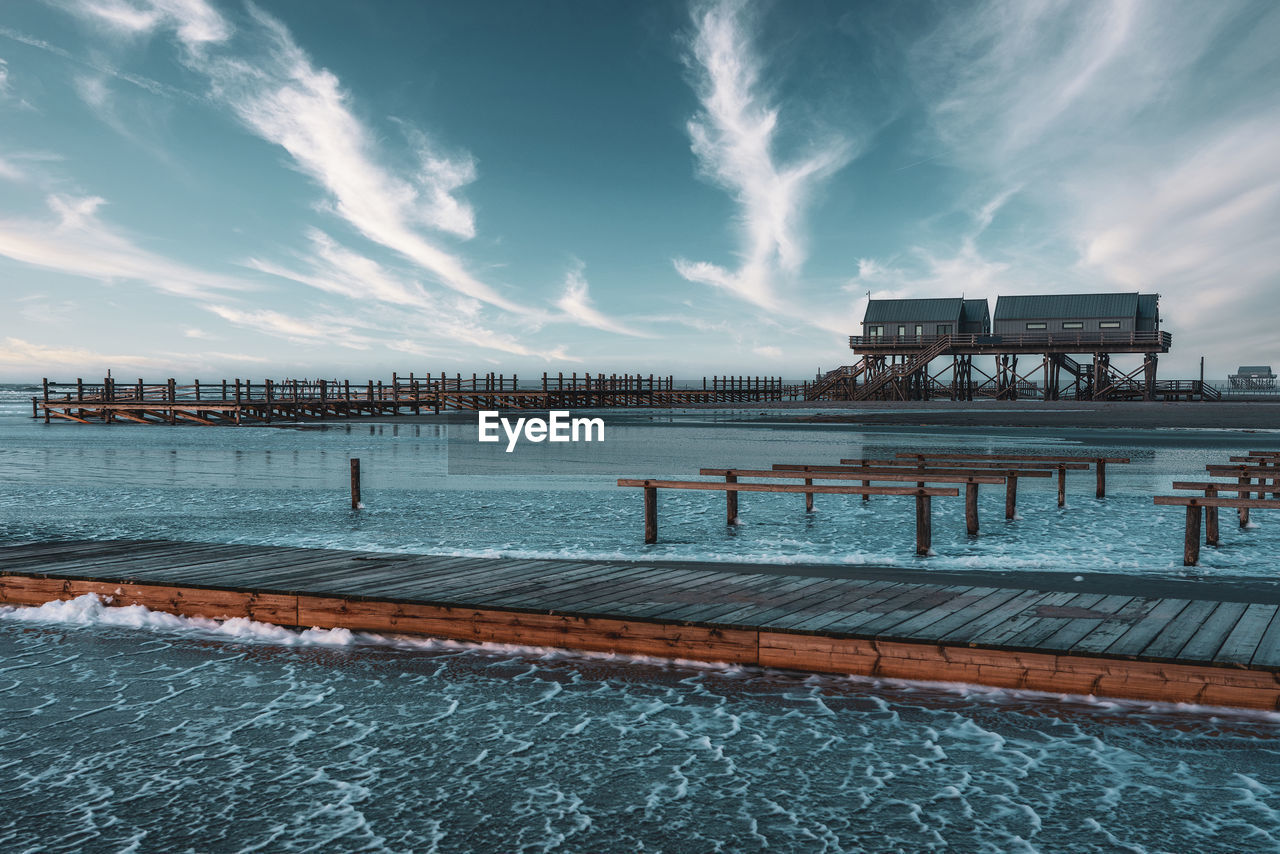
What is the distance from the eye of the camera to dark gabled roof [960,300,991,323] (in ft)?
225

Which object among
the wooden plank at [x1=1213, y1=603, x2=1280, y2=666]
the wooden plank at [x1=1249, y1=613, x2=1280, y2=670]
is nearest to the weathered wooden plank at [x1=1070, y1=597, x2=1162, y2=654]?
the wooden plank at [x1=1213, y1=603, x2=1280, y2=666]

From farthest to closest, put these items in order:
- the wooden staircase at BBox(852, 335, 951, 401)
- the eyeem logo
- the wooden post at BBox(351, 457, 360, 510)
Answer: the wooden staircase at BBox(852, 335, 951, 401) → the eyeem logo → the wooden post at BBox(351, 457, 360, 510)

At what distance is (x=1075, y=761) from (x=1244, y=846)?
3.24 feet

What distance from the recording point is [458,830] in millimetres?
4375

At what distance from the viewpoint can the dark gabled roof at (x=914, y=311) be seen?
6594cm

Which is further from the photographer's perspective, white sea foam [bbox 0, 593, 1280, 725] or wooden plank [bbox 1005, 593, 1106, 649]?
wooden plank [bbox 1005, 593, 1106, 649]

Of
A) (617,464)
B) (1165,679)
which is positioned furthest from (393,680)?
Answer: (617,464)

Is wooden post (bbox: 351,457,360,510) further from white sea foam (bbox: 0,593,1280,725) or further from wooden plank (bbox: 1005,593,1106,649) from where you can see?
wooden plank (bbox: 1005,593,1106,649)

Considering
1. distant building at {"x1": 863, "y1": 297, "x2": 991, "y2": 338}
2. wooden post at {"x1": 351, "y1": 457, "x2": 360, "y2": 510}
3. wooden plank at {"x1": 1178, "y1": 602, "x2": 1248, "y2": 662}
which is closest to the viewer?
wooden plank at {"x1": 1178, "y1": 602, "x2": 1248, "y2": 662}

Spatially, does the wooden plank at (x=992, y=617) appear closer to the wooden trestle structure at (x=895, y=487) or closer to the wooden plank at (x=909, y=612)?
the wooden plank at (x=909, y=612)

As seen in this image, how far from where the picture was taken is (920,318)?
66438 mm

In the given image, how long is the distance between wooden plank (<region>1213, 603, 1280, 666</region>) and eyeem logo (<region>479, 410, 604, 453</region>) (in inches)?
1010

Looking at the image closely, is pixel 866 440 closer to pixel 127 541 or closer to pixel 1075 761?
pixel 127 541

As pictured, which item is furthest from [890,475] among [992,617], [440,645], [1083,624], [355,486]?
[355,486]
